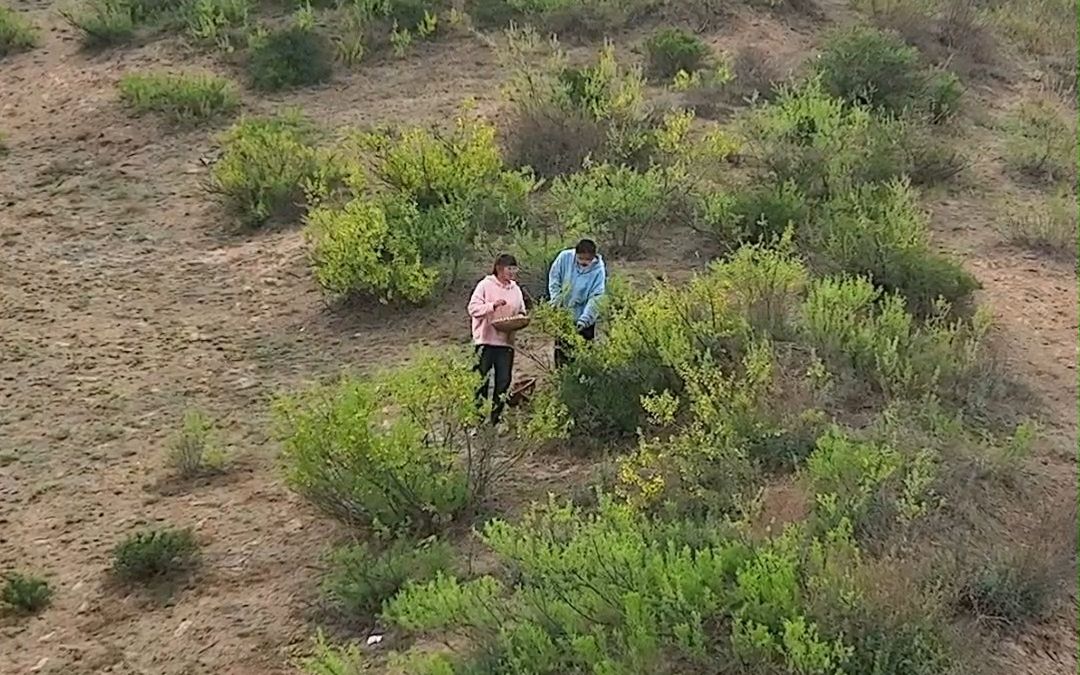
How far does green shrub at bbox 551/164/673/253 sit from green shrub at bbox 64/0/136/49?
7.57 metres

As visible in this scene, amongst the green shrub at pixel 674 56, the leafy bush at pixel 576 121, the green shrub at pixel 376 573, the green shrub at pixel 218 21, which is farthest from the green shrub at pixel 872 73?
the green shrub at pixel 376 573

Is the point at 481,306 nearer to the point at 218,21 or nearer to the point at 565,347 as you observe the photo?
the point at 565,347

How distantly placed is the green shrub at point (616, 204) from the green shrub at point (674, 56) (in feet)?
12.4

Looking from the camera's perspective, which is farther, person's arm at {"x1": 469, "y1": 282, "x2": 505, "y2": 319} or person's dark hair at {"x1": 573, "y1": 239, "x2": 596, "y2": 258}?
person's dark hair at {"x1": 573, "y1": 239, "x2": 596, "y2": 258}

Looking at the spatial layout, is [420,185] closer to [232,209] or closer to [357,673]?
[232,209]

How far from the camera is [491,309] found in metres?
7.46

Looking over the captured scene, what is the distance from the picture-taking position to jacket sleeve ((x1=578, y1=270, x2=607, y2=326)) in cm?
775

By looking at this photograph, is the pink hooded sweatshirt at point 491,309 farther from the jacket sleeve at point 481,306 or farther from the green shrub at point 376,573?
the green shrub at point 376,573

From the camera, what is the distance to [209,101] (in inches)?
533

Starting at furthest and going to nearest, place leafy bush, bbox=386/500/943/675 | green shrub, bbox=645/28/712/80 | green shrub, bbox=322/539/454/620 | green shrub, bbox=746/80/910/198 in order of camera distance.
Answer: green shrub, bbox=645/28/712/80, green shrub, bbox=746/80/910/198, green shrub, bbox=322/539/454/620, leafy bush, bbox=386/500/943/675

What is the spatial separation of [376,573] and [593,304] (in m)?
2.58

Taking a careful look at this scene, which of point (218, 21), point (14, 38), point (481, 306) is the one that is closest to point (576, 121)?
point (481, 306)

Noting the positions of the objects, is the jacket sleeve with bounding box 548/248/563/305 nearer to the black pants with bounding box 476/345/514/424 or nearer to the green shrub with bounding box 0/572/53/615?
the black pants with bounding box 476/345/514/424

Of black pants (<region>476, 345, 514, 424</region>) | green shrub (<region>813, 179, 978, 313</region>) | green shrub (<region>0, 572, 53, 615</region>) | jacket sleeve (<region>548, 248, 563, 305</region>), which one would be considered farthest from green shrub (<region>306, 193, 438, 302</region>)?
green shrub (<region>0, 572, 53, 615</region>)
